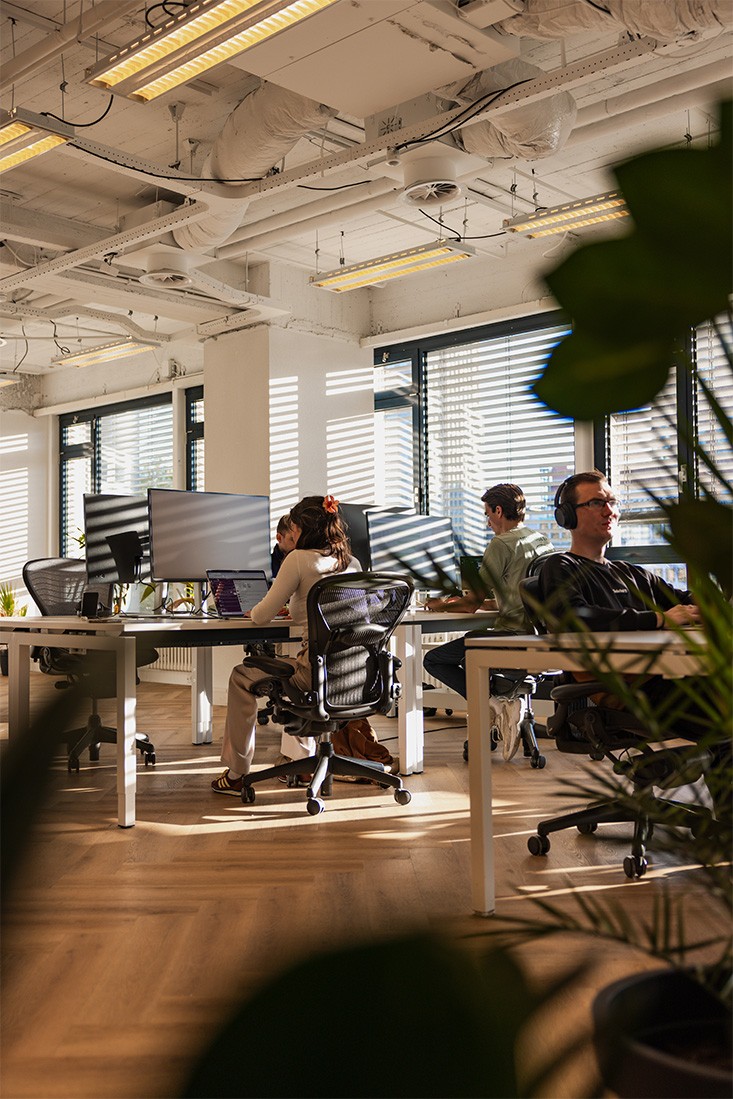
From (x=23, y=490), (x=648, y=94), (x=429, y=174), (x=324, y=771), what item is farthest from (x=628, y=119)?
(x=23, y=490)

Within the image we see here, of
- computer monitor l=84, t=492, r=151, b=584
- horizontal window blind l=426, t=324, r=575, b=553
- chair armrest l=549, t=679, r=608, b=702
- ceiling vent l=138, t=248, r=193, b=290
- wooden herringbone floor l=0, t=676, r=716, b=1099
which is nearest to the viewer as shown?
wooden herringbone floor l=0, t=676, r=716, b=1099

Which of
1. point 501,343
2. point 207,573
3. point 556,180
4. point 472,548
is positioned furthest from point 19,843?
point 501,343

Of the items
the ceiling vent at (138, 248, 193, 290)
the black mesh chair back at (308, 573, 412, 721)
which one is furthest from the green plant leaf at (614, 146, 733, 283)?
the ceiling vent at (138, 248, 193, 290)

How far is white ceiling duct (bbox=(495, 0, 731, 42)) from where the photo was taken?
325 cm

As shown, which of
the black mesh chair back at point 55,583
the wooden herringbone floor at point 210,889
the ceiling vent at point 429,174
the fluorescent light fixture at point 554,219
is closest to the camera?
the wooden herringbone floor at point 210,889

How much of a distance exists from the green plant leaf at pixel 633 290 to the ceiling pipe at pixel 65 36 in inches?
156

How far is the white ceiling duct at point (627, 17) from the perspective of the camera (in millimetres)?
3248

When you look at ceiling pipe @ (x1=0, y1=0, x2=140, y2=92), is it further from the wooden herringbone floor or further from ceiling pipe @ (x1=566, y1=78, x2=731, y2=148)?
the wooden herringbone floor

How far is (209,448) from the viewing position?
24.9 ft

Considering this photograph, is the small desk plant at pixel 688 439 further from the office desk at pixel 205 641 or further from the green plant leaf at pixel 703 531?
the office desk at pixel 205 641

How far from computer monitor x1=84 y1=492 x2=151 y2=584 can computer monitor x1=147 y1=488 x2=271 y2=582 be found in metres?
0.14

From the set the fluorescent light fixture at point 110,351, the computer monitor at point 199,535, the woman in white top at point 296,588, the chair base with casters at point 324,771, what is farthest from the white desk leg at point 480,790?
the fluorescent light fixture at point 110,351

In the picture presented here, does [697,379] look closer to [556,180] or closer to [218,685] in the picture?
[556,180]

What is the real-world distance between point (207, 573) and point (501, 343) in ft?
11.5
